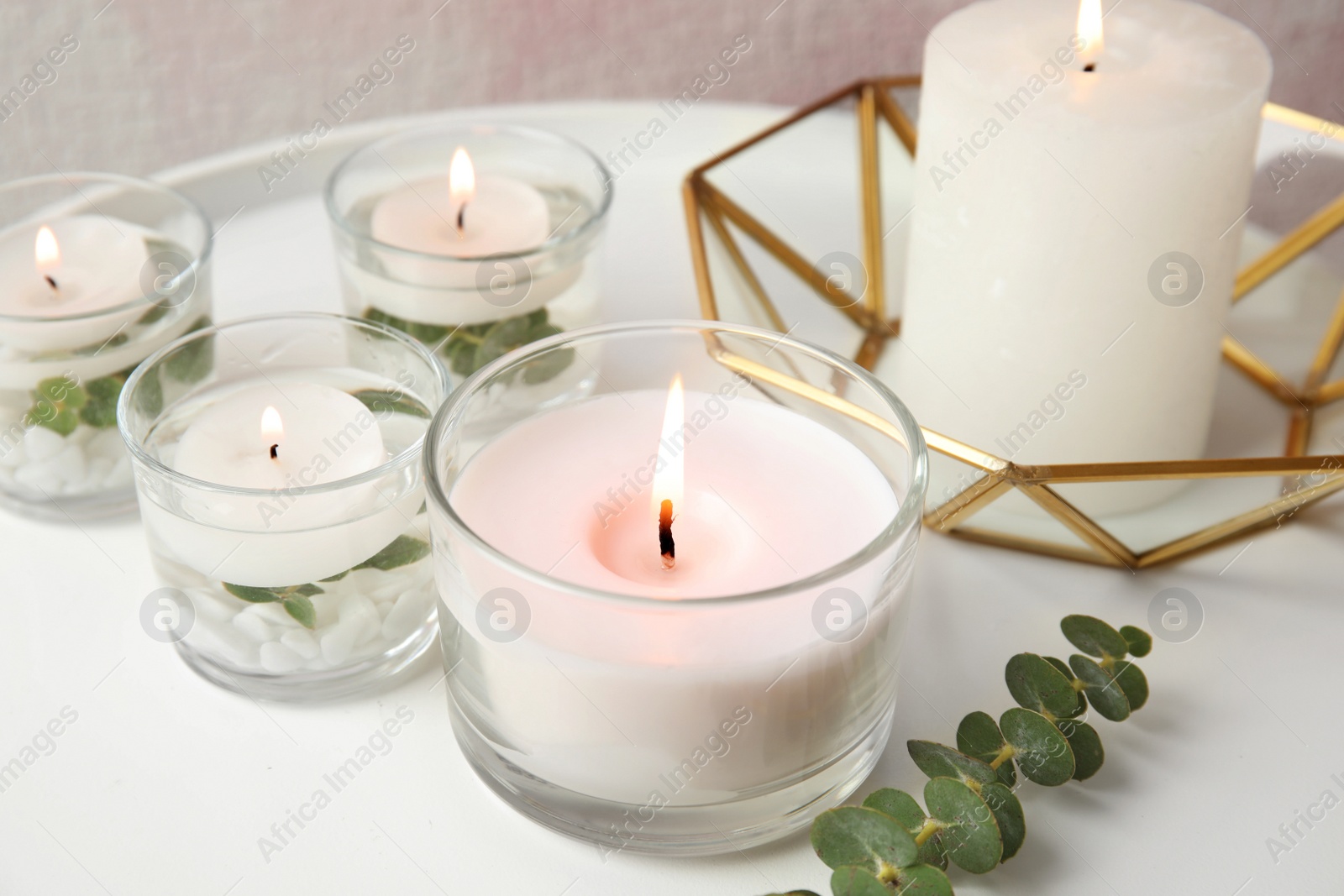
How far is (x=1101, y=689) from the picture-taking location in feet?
1.55

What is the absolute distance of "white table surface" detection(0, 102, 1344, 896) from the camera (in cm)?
44

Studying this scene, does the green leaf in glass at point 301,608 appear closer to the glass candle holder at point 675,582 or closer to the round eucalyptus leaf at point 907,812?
the glass candle holder at point 675,582

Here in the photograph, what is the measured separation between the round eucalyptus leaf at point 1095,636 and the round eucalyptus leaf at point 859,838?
0.12 meters

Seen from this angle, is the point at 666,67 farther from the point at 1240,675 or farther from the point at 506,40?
the point at 1240,675

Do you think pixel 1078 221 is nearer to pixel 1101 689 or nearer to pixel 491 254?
pixel 1101 689

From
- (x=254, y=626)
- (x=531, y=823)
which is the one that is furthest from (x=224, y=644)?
(x=531, y=823)

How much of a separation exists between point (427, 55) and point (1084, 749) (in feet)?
3.52

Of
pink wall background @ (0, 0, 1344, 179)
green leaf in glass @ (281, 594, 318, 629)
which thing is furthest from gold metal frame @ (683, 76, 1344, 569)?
pink wall background @ (0, 0, 1344, 179)

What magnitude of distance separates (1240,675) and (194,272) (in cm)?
46

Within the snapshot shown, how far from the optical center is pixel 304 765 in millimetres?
472

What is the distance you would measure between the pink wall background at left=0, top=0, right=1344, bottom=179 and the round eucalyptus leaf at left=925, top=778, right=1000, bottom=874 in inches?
38.4

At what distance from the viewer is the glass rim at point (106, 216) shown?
56 centimetres

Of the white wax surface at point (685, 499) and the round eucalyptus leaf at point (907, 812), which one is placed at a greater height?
the white wax surface at point (685, 499)

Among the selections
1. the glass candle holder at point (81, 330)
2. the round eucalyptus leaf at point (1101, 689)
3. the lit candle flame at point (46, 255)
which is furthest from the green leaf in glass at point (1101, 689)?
the lit candle flame at point (46, 255)
